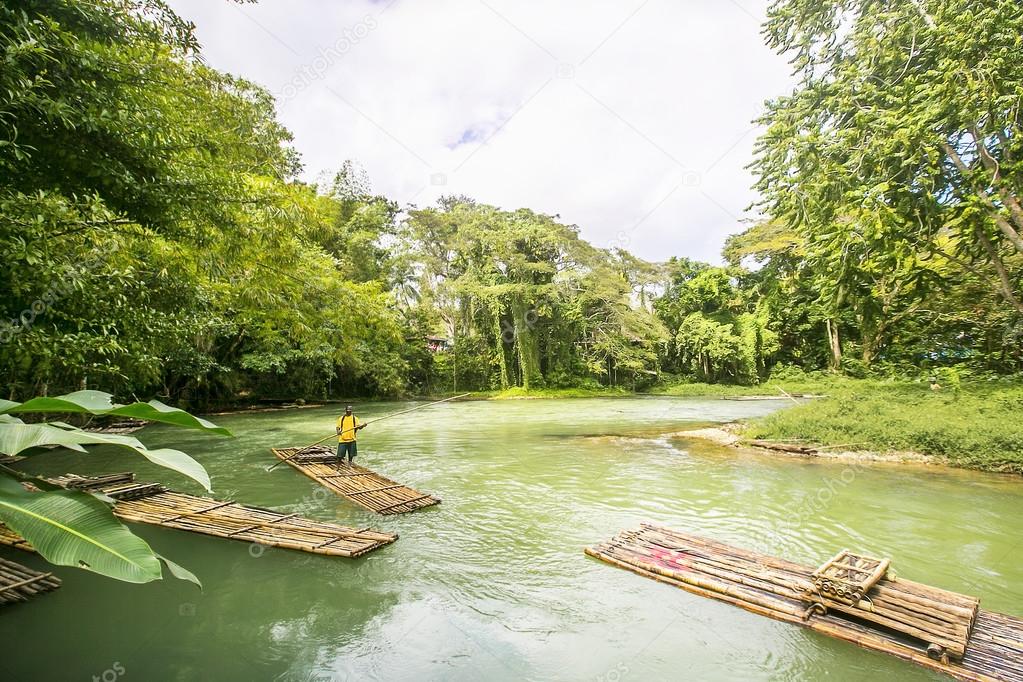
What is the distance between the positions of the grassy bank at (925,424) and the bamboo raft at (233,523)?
10.3 meters

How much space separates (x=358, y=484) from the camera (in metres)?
8.77

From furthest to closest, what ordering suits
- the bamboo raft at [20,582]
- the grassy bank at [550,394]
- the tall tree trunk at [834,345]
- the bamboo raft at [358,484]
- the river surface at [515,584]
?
the grassy bank at [550,394], the tall tree trunk at [834,345], the bamboo raft at [358,484], the bamboo raft at [20,582], the river surface at [515,584]

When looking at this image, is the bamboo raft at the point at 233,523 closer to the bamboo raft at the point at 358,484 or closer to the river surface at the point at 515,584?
the river surface at the point at 515,584

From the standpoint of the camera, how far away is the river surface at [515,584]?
4051 mm

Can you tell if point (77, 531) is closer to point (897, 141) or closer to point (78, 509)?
point (78, 509)

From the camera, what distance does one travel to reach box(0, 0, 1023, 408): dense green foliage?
16.8 feet

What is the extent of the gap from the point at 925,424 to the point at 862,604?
8.63m

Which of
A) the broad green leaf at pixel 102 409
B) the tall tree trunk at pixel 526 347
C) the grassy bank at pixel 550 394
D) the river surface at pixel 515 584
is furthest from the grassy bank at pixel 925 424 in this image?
the tall tree trunk at pixel 526 347

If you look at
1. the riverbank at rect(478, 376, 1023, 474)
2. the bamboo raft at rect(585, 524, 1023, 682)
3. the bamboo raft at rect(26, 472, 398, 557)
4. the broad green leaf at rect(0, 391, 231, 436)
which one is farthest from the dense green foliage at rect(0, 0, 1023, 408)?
the bamboo raft at rect(585, 524, 1023, 682)

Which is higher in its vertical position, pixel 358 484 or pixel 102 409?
pixel 102 409

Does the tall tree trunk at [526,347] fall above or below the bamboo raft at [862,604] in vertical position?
above

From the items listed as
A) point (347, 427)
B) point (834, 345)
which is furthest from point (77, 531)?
point (834, 345)

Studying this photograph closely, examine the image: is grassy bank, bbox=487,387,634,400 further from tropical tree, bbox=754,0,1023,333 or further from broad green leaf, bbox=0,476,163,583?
broad green leaf, bbox=0,476,163,583

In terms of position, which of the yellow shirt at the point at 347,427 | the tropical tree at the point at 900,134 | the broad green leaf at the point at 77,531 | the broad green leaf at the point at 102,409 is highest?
the tropical tree at the point at 900,134
